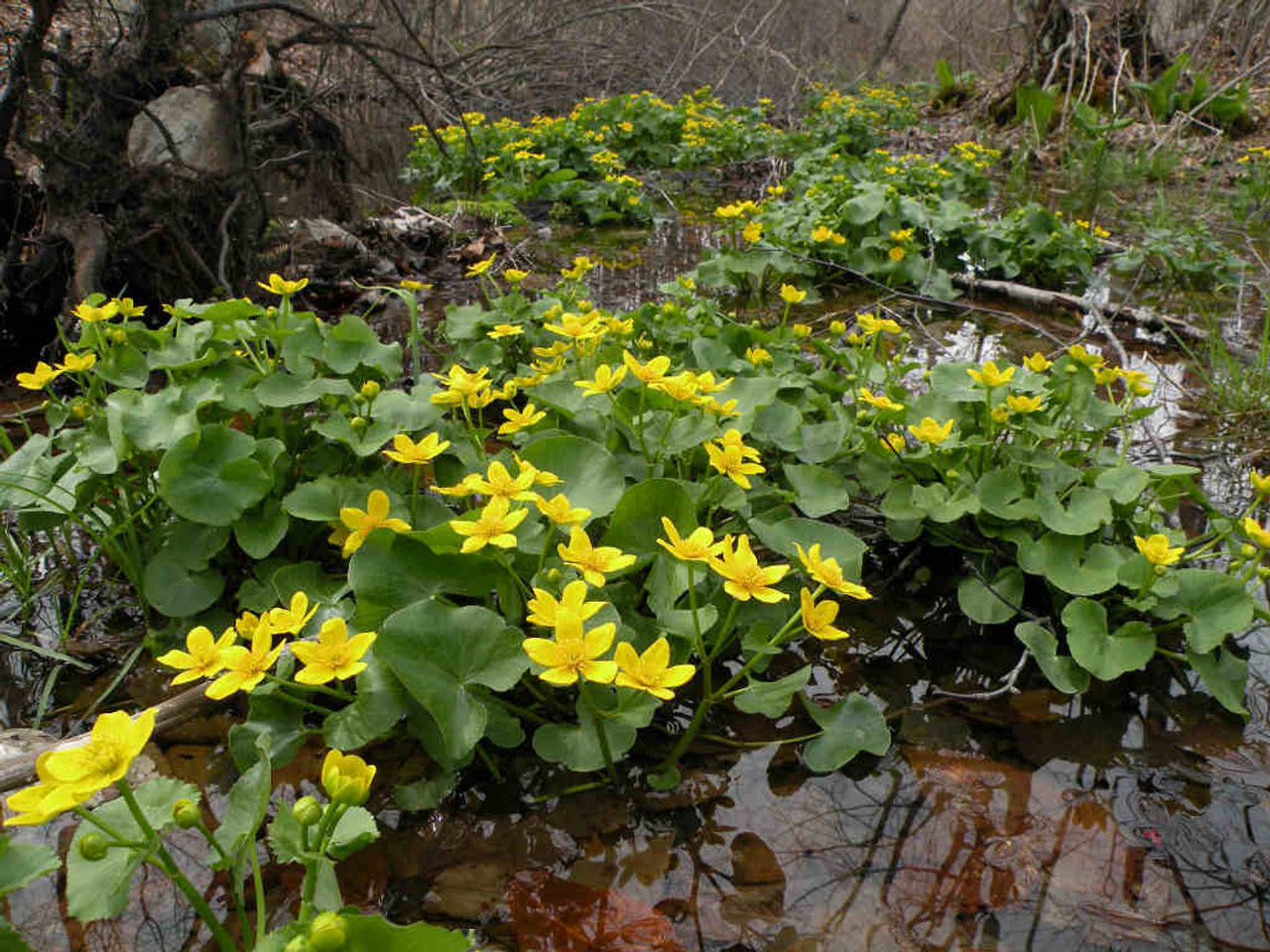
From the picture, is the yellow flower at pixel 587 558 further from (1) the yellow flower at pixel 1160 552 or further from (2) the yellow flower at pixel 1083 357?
(2) the yellow flower at pixel 1083 357

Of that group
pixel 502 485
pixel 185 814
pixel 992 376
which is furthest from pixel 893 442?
pixel 185 814

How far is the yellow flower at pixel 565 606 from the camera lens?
1.11 m

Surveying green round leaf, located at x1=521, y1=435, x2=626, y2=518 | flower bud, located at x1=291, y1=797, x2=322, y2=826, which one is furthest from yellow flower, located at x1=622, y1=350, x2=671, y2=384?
flower bud, located at x1=291, y1=797, x2=322, y2=826

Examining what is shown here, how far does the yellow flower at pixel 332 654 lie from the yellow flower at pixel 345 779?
7.7 inches

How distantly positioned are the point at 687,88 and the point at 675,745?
9.66 m

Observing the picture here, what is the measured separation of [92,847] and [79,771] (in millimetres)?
86

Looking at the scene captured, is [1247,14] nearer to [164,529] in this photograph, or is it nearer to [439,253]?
[439,253]

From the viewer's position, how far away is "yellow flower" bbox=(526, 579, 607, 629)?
1.11 meters

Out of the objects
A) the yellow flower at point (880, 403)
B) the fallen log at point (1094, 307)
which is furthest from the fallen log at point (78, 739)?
the fallen log at point (1094, 307)

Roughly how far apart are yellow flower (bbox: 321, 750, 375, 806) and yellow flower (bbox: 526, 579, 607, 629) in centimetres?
28

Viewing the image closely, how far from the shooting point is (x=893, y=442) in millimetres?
1905

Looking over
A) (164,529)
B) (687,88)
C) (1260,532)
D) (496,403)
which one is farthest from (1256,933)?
(687,88)

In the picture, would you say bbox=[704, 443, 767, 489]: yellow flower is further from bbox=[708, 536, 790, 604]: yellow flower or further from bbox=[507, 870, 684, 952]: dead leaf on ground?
bbox=[507, 870, 684, 952]: dead leaf on ground

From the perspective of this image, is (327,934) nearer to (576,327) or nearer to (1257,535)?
(576,327)
